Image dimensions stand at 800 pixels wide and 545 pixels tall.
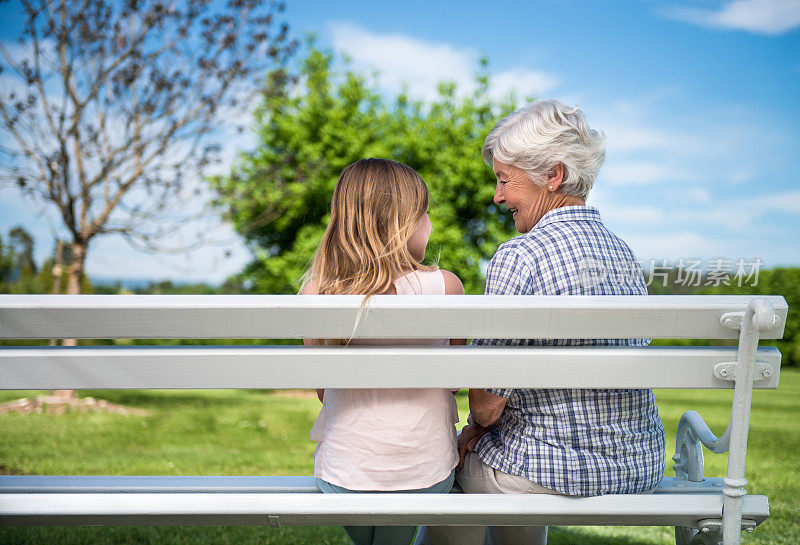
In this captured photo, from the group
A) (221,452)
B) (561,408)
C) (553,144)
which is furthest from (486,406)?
(221,452)

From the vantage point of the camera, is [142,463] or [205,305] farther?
[142,463]

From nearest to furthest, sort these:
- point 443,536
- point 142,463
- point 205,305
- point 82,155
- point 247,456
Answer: point 205,305, point 443,536, point 142,463, point 247,456, point 82,155

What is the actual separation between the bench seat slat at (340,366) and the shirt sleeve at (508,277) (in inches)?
9.1

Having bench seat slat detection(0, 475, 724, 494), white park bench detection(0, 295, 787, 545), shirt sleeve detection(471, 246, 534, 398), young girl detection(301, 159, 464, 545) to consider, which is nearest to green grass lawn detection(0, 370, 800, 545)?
bench seat slat detection(0, 475, 724, 494)

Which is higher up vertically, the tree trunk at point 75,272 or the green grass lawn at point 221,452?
the tree trunk at point 75,272

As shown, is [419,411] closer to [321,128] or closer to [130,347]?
[130,347]

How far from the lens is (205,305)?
1587 mm

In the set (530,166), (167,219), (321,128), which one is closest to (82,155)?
(167,219)

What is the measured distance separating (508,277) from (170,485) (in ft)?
3.62

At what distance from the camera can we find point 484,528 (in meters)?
2.10

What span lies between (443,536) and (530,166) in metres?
1.14

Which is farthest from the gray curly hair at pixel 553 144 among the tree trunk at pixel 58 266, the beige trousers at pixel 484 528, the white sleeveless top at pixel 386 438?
the tree trunk at pixel 58 266

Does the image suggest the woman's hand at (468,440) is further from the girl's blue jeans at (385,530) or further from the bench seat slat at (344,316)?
the bench seat slat at (344,316)

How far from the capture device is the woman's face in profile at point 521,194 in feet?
7.27
